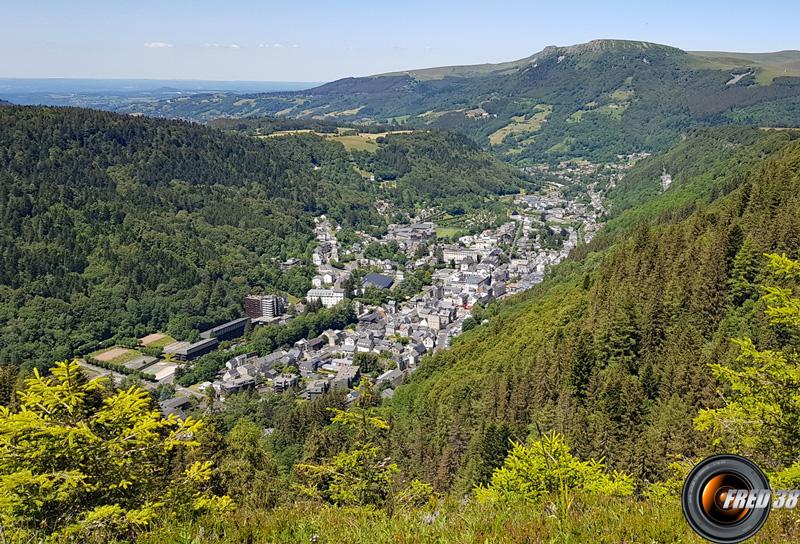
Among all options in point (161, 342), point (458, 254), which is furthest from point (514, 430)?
point (458, 254)

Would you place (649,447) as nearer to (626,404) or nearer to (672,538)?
(626,404)

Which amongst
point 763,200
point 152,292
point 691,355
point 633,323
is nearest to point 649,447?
point 691,355

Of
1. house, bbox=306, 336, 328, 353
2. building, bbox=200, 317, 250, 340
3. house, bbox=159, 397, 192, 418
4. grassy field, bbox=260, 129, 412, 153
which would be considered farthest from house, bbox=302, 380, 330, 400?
grassy field, bbox=260, 129, 412, 153

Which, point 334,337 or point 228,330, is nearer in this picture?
point 334,337

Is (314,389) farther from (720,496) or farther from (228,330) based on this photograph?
(720,496)

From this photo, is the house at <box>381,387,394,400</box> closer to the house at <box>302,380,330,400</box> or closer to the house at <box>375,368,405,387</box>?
the house at <box>375,368,405,387</box>

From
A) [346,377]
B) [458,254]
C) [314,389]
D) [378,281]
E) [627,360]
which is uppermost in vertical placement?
[627,360]

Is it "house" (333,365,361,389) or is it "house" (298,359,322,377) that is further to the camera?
"house" (298,359,322,377)

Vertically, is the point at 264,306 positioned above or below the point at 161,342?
above
